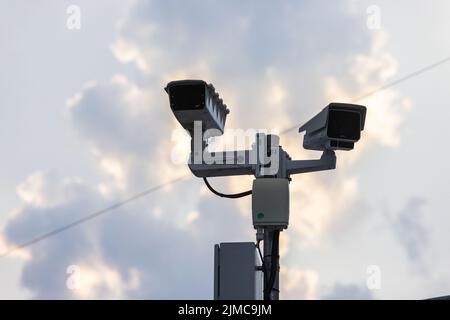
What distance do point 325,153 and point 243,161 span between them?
908 millimetres

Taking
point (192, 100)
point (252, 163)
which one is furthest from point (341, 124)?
point (192, 100)

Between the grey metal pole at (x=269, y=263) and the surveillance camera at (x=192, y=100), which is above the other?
the surveillance camera at (x=192, y=100)

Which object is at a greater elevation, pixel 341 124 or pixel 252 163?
pixel 341 124

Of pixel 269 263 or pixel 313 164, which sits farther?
pixel 313 164

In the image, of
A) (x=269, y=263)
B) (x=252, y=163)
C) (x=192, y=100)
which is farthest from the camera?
(x=252, y=163)

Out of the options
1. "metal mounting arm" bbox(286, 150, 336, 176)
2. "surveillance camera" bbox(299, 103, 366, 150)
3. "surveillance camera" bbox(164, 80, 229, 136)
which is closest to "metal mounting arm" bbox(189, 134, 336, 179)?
"metal mounting arm" bbox(286, 150, 336, 176)

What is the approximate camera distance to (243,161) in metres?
10.3

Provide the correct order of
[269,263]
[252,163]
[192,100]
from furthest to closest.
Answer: [252,163] → [269,263] → [192,100]

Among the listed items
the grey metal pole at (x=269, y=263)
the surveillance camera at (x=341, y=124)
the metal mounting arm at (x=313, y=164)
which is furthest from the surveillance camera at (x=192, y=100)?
the grey metal pole at (x=269, y=263)

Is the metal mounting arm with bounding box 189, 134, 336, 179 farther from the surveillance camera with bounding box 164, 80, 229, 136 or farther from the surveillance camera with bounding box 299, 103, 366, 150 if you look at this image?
the surveillance camera with bounding box 164, 80, 229, 136

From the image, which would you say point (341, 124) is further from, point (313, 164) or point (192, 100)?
point (192, 100)

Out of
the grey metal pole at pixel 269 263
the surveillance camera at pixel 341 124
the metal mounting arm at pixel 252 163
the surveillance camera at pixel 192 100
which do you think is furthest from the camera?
the metal mounting arm at pixel 252 163

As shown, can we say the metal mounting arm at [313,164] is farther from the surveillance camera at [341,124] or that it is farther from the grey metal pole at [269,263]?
the grey metal pole at [269,263]
